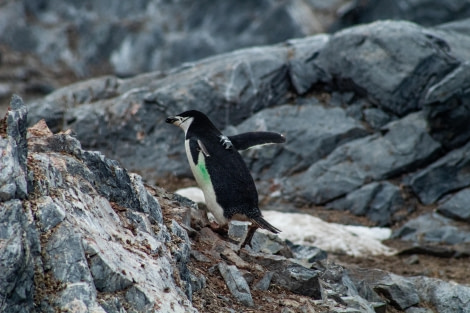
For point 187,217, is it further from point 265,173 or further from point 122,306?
point 265,173

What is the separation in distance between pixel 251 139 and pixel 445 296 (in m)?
3.10

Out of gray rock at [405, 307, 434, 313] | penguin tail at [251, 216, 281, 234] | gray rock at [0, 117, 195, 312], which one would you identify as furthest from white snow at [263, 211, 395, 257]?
gray rock at [0, 117, 195, 312]

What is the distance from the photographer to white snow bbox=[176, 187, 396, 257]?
12.1 meters

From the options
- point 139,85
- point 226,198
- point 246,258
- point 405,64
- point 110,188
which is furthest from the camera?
point 139,85

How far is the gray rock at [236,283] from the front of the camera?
6.47 metres

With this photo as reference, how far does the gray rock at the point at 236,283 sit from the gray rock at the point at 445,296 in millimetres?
2878

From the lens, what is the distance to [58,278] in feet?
16.8

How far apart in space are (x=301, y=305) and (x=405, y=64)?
9.80 meters

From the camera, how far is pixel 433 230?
1309 cm

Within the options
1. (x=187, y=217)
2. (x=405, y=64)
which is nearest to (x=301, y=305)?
(x=187, y=217)

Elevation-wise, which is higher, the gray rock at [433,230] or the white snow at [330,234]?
the white snow at [330,234]

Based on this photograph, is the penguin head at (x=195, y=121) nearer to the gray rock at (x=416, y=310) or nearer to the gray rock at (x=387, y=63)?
the gray rock at (x=416, y=310)

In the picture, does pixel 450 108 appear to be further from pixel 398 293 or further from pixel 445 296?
pixel 398 293

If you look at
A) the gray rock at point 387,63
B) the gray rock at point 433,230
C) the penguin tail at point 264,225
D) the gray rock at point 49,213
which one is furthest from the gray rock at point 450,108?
the gray rock at point 49,213
